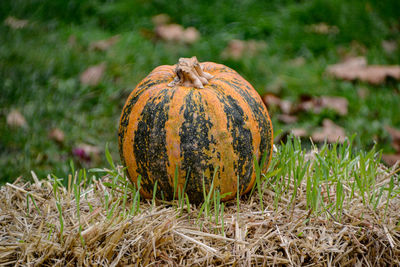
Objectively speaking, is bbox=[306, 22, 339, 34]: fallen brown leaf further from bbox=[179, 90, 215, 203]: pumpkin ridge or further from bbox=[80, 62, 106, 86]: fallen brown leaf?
bbox=[179, 90, 215, 203]: pumpkin ridge

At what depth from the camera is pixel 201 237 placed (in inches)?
84.6

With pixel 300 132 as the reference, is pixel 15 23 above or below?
above

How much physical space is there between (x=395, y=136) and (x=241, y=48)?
2.08m

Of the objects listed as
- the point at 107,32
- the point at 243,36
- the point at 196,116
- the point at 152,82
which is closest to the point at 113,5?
the point at 107,32

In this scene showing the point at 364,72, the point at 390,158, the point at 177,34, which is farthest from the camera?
the point at 177,34

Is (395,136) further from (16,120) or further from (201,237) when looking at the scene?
(16,120)

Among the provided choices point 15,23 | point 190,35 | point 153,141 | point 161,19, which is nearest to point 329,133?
point 153,141

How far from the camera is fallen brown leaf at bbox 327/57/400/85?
189 inches

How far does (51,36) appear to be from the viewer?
5469 mm

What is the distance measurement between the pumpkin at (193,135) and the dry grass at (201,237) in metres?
0.20

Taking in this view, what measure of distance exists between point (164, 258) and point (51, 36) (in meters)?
4.29

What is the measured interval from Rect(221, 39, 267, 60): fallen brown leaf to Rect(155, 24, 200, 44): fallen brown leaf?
0.49 meters

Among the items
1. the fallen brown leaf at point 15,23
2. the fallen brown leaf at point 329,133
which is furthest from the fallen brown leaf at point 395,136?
the fallen brown leaf at point 15,23

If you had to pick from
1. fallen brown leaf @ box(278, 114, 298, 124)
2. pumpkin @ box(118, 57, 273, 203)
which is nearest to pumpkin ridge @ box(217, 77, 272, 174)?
pumpkin @ box(118, 57, 273, 203)
